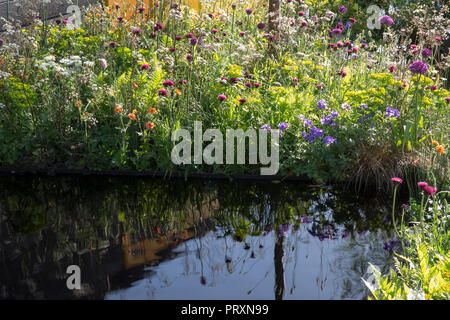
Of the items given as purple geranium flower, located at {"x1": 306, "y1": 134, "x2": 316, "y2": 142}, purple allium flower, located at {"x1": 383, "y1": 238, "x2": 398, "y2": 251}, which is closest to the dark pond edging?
purple geranium flower, located at {"x1": 306, "y1": 134, "x2": 316, "y2": 142}

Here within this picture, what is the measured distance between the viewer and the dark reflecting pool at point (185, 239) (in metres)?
3.11

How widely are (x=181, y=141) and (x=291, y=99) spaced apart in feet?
4.10

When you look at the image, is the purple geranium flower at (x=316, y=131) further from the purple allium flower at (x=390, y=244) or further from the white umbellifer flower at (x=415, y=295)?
the white umbellifer flower at (x=415, y=295)

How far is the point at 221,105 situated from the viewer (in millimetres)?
5340

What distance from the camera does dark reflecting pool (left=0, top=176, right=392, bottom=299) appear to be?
123 inches

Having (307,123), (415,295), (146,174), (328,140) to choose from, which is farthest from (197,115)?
(415,295)

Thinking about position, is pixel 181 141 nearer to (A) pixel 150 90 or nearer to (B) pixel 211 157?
(B) pixel 211 157

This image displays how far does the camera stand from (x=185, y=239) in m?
3.83

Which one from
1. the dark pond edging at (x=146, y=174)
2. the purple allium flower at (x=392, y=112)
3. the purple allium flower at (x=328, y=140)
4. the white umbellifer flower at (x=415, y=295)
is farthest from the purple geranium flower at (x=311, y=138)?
the white umbellifer flower at (x=415, y=295)

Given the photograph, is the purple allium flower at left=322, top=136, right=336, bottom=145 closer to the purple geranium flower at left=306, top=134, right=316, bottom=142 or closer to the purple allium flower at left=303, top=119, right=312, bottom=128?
the purple geranium flower at left=306, top=134, right=316, bottom=142

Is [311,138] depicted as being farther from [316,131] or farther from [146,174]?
[146,174]

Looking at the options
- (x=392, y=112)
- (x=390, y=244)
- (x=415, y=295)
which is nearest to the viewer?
(x=415, y=295)

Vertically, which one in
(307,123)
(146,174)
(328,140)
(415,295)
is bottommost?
(415,295)

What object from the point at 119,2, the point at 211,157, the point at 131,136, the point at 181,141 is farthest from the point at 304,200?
the point at 119,2
